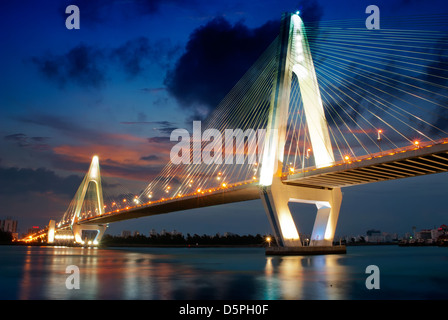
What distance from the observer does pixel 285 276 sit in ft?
48.0

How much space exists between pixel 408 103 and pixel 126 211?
33.0 metres

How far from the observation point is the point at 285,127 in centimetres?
2553

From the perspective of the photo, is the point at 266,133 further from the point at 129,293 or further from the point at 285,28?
the point at 129,293

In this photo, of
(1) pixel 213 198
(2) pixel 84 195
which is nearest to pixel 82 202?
(2) pixel 84 195

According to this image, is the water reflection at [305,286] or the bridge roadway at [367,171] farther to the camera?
the bridge roadway at [367,171]

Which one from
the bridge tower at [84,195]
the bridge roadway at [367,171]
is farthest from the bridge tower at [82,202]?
the bridge roadway at [367,171]

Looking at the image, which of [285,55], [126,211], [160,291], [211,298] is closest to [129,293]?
[160,291]

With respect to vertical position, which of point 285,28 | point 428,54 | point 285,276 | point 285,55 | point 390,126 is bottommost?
point 285,276

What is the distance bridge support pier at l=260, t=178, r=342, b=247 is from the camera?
2612 centimetres

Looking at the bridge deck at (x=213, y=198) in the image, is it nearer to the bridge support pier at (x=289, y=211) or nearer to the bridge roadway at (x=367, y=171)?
the bridge roadway at (x=367, y=171)

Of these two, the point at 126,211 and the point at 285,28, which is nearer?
the point at 285,28

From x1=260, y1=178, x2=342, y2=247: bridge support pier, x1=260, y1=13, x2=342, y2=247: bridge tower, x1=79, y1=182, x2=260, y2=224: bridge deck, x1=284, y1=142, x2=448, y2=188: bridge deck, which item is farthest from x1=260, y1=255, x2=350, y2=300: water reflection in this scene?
x1=79, y1=182, x2=260, y2=224: bridge deck

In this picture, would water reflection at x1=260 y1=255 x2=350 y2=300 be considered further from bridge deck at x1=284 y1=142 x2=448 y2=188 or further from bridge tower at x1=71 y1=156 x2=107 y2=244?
bridge tower at x1=71 y1=156 x2=107 y2=244

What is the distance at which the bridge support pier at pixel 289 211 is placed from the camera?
2612cm
